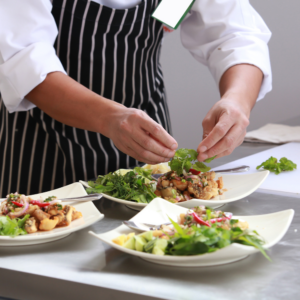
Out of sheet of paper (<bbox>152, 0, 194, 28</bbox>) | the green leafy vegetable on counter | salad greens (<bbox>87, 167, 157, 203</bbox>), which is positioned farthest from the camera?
sheet of paper (<bbox>152, 0, 194, 28</bbox>)

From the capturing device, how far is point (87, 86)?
1.59 meters

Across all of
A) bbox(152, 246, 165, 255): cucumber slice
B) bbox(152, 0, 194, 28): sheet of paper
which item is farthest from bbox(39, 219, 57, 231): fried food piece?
bbox(152, 0, 194, 28): sheet of paper

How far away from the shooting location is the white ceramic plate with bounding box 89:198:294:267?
24.5 inches

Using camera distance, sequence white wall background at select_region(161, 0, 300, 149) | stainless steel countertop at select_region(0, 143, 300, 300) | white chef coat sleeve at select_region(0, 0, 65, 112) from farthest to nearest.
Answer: white wall background at select_region(161, 0, 300, 149) → white chef coat sleeve at select_region(0, 0, 65, 112) → stainless steel countertop at select_region(0, 143, 300, 300)

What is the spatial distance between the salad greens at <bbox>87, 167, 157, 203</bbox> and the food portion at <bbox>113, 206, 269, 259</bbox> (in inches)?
10.6

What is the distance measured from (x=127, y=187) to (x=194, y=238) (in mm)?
433

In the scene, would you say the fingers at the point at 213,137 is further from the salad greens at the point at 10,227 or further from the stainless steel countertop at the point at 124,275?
the salad greens at the point at 10,227

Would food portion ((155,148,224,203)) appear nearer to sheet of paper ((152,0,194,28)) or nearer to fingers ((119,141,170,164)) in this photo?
fingers ((119,141,170,164))

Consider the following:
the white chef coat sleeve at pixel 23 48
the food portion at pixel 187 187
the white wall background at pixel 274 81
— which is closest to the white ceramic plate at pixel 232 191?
the food portion at pixel 187 187

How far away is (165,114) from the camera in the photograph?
183cm

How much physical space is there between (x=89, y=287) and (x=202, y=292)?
0.57 feet

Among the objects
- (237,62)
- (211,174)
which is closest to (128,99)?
(237,62)

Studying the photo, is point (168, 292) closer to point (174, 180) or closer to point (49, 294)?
point (49, 294)

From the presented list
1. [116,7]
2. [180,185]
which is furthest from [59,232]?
[116,7]
